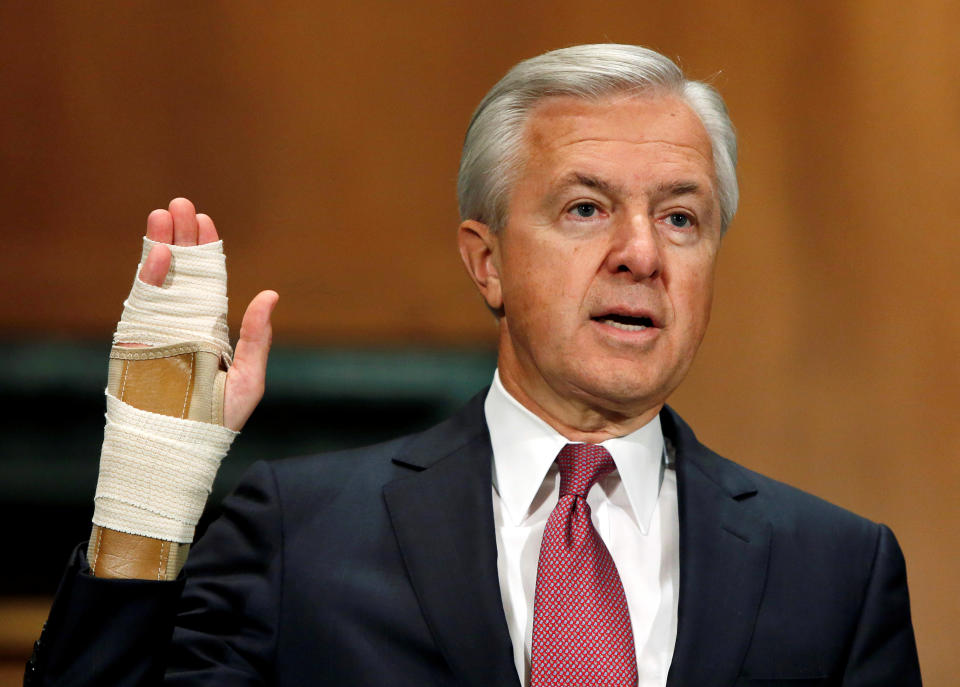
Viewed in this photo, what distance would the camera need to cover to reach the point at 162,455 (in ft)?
4.13

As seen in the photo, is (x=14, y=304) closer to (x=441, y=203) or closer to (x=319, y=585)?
(x=441, y=203)

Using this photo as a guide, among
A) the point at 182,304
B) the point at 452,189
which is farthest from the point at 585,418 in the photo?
the point at 452,189

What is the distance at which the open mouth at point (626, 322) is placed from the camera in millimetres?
1404

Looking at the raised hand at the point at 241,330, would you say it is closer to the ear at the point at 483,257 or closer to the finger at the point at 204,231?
the finger at the point at 204,231

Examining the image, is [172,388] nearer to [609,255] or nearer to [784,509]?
[609,255]

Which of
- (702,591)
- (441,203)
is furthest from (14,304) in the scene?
(702,591)

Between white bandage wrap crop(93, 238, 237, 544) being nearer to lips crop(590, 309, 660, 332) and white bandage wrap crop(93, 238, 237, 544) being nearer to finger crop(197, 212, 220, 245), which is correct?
finger crop(197, 212, 220, 245)

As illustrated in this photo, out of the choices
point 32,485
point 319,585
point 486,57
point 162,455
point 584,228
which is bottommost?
point 32,485

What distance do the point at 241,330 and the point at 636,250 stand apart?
463mm

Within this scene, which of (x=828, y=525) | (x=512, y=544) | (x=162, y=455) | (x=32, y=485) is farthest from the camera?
(x=32, y=485)

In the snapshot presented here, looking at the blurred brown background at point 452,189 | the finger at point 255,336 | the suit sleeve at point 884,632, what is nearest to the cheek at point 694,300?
the suit sleeve at point 884,632

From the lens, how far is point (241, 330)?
132 centimetres

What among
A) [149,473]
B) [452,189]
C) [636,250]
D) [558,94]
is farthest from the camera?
[452,189]

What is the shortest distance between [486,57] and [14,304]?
108cm
